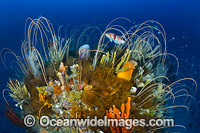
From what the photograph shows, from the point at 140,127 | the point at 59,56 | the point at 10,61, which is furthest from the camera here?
the point at 10,61

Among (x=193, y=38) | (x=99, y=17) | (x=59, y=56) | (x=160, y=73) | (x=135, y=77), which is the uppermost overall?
(x=99, y=17)

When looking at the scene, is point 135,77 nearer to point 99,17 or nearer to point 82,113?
point 82,113

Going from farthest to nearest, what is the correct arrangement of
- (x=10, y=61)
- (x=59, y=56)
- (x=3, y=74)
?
1. (x=10, y=61)
2. (x=3, y=74)
3. (x=59, y=56)

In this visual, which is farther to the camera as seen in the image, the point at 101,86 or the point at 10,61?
the point at 10,61

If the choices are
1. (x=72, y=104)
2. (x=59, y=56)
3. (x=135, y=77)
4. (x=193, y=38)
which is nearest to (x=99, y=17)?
(x=193, y=38)

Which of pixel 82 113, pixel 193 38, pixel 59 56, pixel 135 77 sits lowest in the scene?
pixel 82 113

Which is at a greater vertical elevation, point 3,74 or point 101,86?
point 3,74

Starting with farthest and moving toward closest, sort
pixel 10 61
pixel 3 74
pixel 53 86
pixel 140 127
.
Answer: pixel 10 61 < pixel 3 74 < pixel 53 86 < pixel 140 127

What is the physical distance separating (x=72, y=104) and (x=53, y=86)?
0.57 metres

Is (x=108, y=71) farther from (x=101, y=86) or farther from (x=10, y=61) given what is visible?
(x=10, y=61)

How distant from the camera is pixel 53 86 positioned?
278 cm

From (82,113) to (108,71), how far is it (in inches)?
42.1

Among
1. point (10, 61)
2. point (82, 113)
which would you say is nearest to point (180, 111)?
point (82, 113)

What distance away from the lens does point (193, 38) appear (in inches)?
288
